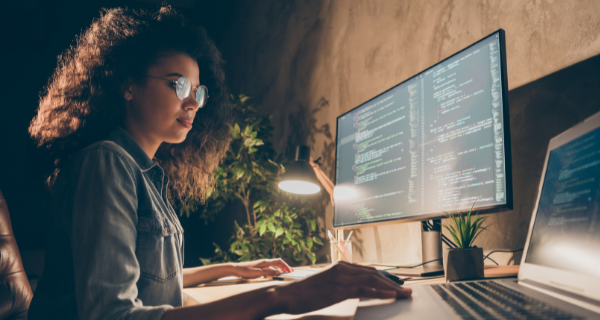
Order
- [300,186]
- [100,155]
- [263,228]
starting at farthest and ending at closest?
[263,228], [300,186], [100,155]

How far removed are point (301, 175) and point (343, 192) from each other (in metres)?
0.23

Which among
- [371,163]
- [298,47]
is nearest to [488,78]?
[371,163]

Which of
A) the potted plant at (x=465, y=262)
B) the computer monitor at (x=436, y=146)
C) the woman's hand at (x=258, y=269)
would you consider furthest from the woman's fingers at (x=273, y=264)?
the potted plant at (x=465, y=262)

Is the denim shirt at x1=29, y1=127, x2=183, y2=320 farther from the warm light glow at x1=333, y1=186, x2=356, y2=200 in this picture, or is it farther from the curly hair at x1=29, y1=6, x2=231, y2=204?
the warm light glow at x1=333, y1=186, x2=356, y2=200

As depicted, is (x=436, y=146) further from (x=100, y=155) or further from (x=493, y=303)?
(x=100, y=155)

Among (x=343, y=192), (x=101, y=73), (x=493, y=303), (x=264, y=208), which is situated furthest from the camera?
(x=264, y=208)

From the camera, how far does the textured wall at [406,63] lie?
34.9 inches

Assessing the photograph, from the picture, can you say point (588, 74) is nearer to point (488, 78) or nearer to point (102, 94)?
point (488, 78)

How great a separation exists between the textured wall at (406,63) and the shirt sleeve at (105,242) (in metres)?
0.93

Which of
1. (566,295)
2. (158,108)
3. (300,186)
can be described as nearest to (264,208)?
(300,186)

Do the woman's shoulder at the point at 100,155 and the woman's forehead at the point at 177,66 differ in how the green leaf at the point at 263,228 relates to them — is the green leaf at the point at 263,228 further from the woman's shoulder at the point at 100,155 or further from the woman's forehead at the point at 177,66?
the woman's shoulder at the point at 100,155

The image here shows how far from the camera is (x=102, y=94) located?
96 cm

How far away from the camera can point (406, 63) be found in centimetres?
144

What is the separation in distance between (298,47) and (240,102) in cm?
55
